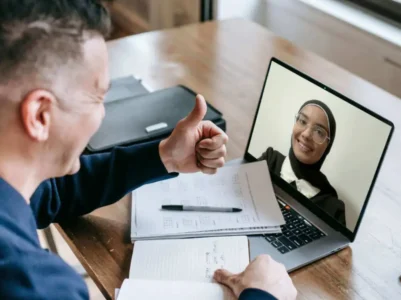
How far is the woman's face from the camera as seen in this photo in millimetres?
1056

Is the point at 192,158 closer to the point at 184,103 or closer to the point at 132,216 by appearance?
the point at 132,216

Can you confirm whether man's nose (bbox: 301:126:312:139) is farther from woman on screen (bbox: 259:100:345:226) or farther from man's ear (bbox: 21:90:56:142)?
man's ear (bbox: 21:90:56:142)

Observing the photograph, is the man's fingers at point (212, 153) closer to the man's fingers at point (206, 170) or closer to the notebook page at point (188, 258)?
the man's fingers at point (206, 170)

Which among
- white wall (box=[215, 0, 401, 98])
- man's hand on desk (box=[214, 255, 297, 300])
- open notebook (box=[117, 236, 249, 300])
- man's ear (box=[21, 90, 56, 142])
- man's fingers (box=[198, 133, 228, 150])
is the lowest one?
white wall (box=[215, 0, 401, 98])

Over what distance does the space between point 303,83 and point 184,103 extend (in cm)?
38

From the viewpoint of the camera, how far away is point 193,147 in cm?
110

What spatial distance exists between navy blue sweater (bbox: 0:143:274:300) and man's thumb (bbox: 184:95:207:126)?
9 centimetres

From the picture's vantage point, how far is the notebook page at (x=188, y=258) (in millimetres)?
930

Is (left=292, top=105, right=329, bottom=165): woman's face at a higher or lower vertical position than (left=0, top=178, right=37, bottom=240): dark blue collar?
lower

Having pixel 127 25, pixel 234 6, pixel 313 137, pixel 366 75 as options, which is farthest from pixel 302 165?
pixel 127 25

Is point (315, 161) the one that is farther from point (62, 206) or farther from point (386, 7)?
point (386, 7)

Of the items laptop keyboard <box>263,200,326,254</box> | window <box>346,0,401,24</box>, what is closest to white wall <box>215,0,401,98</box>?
window <box>346,0,401,24</box>

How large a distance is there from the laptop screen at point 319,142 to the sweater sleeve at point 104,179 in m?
0.23

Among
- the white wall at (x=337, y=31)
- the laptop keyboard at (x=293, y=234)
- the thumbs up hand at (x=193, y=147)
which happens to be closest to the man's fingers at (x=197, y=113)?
the thumbs up hand at (x=193, y=147)
